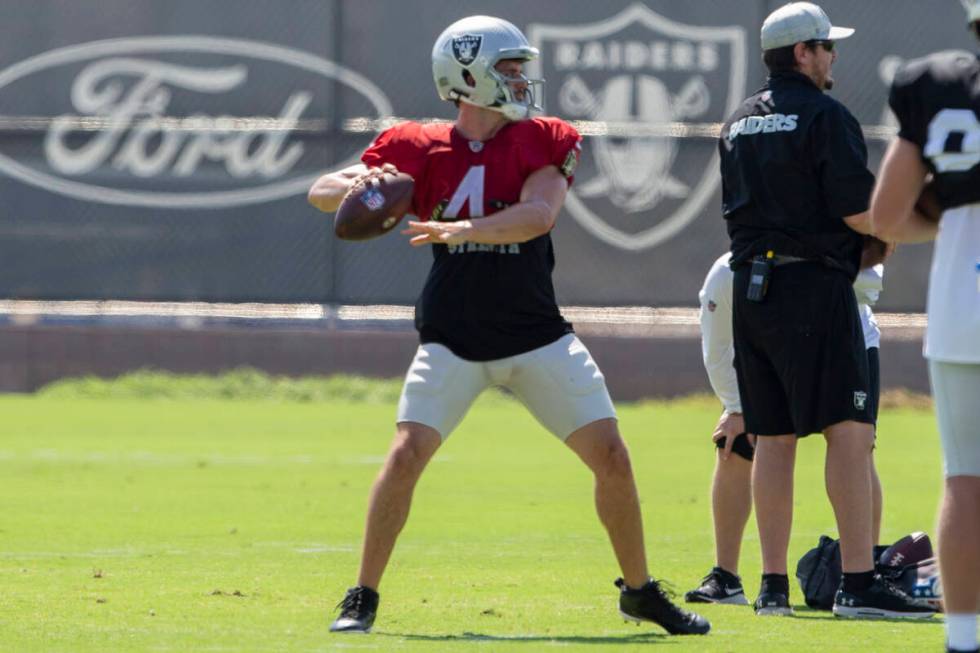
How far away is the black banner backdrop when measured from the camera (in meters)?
20.3

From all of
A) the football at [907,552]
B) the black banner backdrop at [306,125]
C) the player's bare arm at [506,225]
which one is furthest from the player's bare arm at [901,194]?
the black banner backdrop at [306,125]

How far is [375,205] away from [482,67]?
0.60 m

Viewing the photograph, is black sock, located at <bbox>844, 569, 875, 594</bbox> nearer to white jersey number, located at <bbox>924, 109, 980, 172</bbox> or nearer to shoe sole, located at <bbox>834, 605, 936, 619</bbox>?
shoe sole, located at <bbox>834, 605, 936, 619</bbox>

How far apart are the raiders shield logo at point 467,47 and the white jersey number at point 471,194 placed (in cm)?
37

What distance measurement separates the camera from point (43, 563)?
8531 mm

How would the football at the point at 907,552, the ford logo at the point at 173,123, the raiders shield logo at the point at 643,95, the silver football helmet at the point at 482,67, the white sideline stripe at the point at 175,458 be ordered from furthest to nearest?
the ford logo at the point at 173,123
the raiders shield logo at the point at 643,95
the white sideline stripe at the point at 175,458
the football at the point at 907,552
the silver football helmet at the point at 482,67

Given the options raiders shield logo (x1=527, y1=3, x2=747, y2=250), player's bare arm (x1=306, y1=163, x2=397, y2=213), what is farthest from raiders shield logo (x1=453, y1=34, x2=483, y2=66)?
raiders shield logo (x1=527, y1=3, x2=747, y2=250)

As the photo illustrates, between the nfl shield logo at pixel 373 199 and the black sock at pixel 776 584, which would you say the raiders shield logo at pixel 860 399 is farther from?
the nfl shield logo at pixel 373 199

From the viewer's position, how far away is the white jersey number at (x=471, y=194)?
6.80 meters

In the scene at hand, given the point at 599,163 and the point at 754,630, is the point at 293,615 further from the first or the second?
the point at 599,163

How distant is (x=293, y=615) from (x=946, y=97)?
3.13 metres

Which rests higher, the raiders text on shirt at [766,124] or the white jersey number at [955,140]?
the white jersey number at [955,140]

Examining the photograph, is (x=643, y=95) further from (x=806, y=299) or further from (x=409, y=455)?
(x=409, y=455)

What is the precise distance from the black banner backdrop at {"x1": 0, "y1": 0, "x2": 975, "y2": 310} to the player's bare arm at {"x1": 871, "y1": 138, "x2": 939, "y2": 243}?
1466 cm
